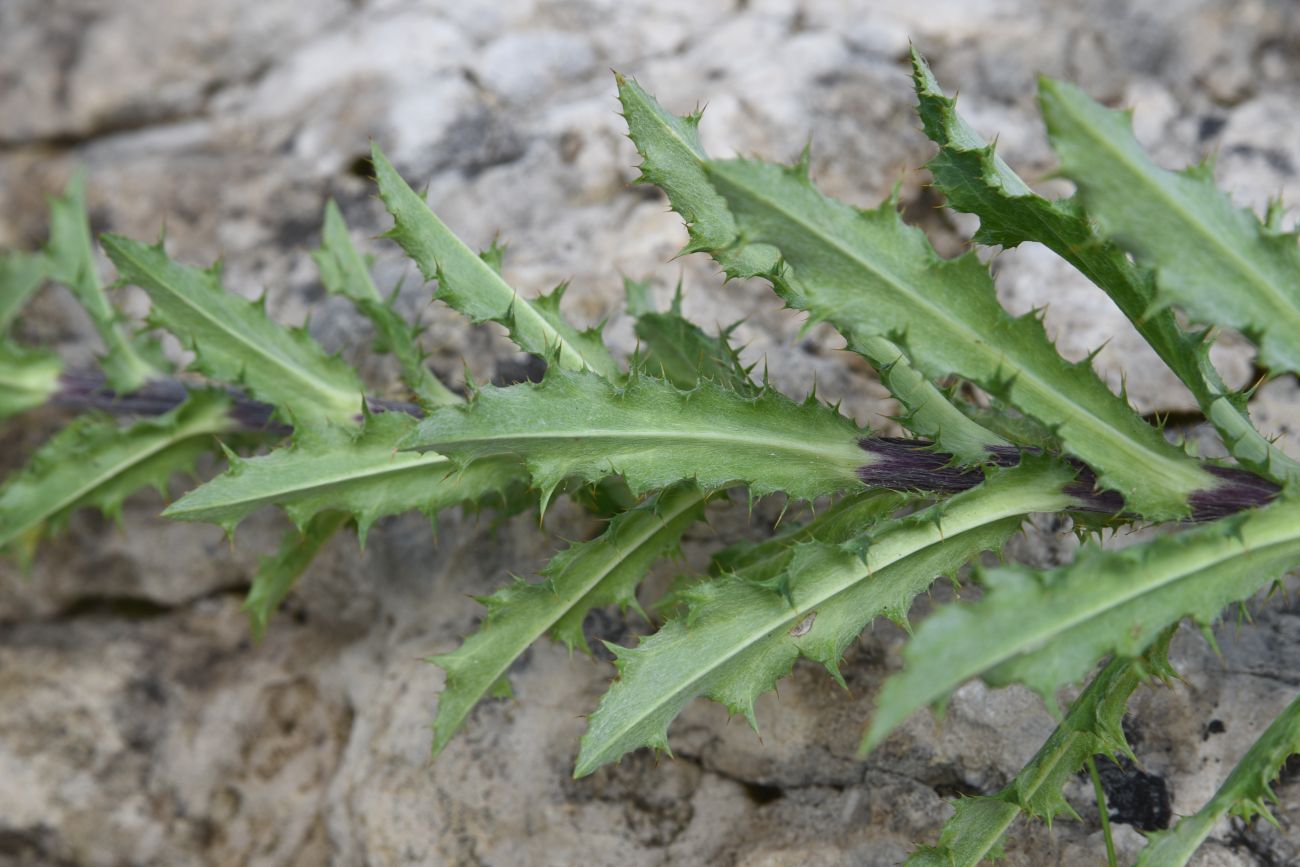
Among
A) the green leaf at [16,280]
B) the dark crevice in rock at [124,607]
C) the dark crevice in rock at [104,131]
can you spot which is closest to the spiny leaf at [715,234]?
the dark crevice in rock at [124,607]

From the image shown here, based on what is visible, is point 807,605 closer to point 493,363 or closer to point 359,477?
point 359,477

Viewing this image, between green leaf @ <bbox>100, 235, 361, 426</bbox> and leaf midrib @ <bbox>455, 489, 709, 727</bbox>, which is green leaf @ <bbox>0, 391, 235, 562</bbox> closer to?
green leaf @ <bbox>100, 235, 361, 426</bbox>

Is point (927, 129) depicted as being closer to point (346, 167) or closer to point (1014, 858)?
point (1014, 858)

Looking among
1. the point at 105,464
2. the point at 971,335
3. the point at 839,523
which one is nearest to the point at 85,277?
the point at 105,464

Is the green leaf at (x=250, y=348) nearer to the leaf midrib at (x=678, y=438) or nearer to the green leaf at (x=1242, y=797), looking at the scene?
the leaf midrib at (x=678, y=438)

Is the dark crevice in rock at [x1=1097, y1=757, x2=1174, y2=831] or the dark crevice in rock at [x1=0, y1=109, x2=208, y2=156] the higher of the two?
the dark crevice in rock at [x1=0, y1=109, x2=208, y2=156]


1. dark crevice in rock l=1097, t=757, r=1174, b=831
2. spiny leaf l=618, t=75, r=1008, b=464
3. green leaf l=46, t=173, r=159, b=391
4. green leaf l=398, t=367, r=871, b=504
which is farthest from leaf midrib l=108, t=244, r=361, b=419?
dark crevice in rock l=1097, t=757, r=1174, b=831
